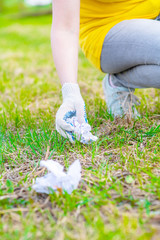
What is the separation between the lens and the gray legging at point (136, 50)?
1504 mm

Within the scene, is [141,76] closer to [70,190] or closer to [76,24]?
[76,24]

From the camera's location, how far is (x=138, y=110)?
5.94ft

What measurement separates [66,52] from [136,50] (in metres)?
0.41

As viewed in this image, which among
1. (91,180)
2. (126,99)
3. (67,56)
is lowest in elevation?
(91,180)

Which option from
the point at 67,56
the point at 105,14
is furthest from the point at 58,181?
the point at 105,14

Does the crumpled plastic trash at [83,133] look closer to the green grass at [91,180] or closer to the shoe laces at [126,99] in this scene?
the green grass at [91,180]

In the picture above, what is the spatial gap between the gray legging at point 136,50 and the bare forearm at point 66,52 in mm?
297

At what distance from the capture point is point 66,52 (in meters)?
1.39

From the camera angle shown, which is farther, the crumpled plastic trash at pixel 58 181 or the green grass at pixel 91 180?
the crumpled plastic trash at pixel 58 181

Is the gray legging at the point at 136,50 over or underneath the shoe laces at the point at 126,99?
over

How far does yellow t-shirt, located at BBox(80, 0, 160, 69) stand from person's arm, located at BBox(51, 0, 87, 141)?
29cm

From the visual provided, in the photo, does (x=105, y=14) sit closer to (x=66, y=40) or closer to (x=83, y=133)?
(x=66, y=40)

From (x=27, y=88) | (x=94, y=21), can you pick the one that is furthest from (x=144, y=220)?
(x=27, y=88)

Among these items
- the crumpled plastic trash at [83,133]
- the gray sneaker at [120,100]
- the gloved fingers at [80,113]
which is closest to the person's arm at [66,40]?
the gloved fingers at [80,113]
